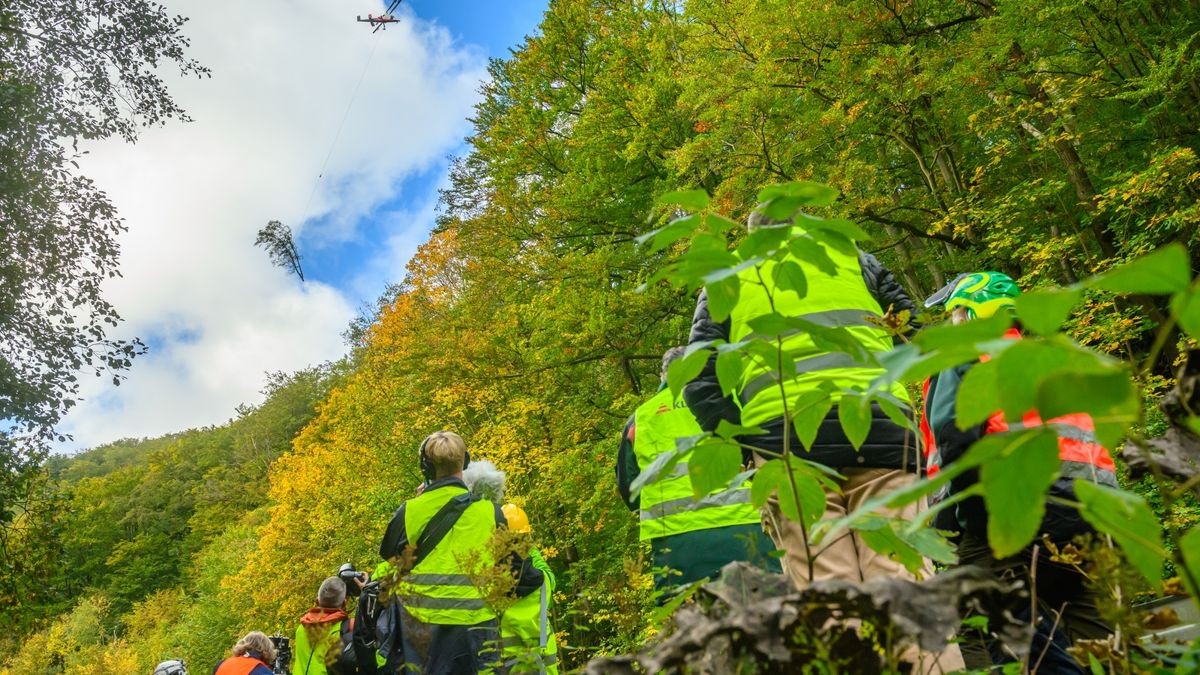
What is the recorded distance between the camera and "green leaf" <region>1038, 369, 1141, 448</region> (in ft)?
1.39

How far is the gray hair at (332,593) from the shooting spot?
200 inches

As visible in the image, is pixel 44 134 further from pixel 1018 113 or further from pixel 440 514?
pixel 1018 113

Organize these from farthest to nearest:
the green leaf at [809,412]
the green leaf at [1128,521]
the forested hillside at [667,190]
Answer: the forested hillside at [667,190]
the green leaf at [809,412]
the green leaf at [1128,521]

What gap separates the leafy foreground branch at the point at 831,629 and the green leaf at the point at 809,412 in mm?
363

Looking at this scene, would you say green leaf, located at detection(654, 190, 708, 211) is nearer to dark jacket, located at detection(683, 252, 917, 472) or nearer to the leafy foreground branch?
the leafy foreground branch

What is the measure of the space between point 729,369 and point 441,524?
2.73m

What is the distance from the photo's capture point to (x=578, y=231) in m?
13.1

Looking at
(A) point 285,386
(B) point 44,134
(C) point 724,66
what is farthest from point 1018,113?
(A) point 285,386

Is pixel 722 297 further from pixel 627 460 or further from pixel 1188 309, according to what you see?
pixel 627 460

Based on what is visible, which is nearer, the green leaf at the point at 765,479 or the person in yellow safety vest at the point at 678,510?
the green leaf at the point at 765,479

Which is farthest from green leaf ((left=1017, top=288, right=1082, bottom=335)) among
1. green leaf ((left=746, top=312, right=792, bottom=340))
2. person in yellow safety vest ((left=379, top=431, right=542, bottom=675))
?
person in yellow safety vest ((left=379, top=431, right=542, bottom=675))

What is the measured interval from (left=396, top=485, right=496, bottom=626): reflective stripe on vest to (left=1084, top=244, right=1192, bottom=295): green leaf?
3.06m

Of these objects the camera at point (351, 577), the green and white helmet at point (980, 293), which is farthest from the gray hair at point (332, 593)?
the green and white helmet at point (980, 293)

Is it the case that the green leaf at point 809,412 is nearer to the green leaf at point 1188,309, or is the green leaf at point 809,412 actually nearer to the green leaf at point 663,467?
the green leaf at point 663,467
